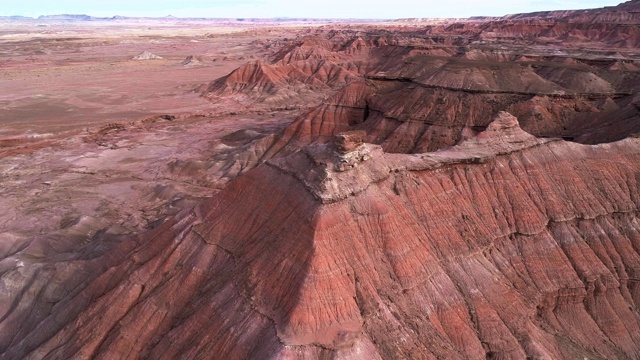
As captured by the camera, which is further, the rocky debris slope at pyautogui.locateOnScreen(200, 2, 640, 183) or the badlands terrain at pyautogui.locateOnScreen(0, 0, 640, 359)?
A: the rocky debris slope at pyautogui.locateOnScreen(200, 2, 640, 183)

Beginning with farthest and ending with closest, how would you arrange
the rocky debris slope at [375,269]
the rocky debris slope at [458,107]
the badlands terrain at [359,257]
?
the rocky debris slope at [458,107]
the badlands terrain at [359,257]
the rocky debris slope at [375,269]

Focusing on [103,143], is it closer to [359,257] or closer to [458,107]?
[458,107]

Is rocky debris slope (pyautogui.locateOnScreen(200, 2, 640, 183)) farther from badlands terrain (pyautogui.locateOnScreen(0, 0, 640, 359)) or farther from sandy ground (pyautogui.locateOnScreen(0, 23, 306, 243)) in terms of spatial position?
sandy ground (pyautogui.locateOnScreen(0, 23, 306, 243))

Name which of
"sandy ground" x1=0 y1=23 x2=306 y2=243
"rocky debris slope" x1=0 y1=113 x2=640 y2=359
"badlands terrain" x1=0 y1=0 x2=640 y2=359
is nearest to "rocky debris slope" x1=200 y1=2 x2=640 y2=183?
"badlands terrain" x1=0 y1=0 x2=640 y2=359

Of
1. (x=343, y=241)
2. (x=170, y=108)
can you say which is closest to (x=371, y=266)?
(x=343, y=241)

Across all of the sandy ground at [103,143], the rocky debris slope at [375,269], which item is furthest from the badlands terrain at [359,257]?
the sandy ground at [103,143]

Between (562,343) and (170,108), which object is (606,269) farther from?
(170,108)

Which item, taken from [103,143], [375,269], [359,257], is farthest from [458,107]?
[103,143]

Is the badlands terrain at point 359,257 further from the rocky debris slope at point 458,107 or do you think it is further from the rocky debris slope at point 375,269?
the rocky debris slope at point 458,107
